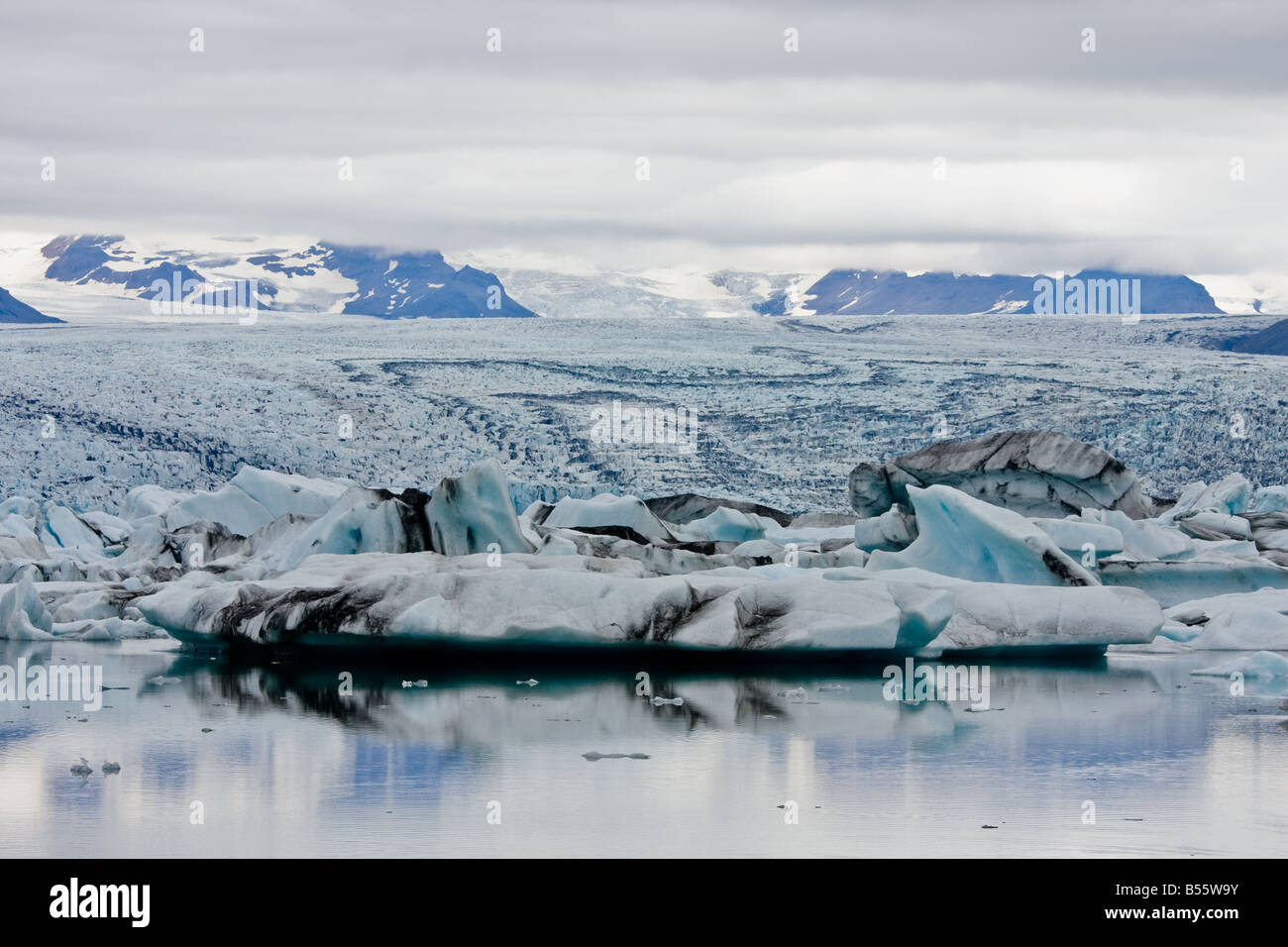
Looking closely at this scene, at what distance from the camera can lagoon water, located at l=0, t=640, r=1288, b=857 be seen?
5082 mm

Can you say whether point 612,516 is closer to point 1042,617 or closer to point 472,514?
point 472,514

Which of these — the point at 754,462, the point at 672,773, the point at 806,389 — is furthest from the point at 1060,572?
the point at 806,389

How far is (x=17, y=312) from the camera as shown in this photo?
236 feet

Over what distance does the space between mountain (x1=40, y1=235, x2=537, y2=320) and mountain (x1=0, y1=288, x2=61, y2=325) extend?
18675 millimetres

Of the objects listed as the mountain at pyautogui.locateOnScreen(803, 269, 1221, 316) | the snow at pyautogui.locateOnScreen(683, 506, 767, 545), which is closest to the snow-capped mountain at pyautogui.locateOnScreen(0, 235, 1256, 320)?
the mountain at pyautogui.locateOnScreen(803, 269, 1221, 316)

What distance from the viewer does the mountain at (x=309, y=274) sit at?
101188mm

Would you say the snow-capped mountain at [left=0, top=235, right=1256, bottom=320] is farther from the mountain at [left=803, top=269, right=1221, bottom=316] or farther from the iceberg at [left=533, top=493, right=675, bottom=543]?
the iceberg at [left=533, top=493, right=675, bottom=543]

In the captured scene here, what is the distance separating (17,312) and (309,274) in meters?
43.3

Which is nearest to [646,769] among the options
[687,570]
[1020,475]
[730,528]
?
[687,570]

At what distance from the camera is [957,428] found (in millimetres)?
27688
